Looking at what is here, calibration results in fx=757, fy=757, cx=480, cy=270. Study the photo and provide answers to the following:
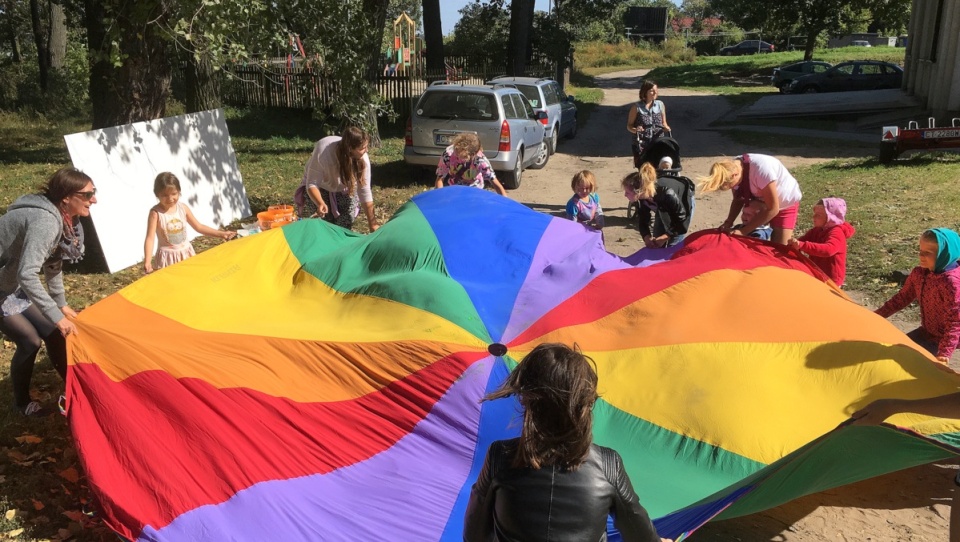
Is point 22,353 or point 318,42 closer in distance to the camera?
point 22,353

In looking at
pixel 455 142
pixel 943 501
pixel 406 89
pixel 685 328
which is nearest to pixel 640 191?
pixel 455 142

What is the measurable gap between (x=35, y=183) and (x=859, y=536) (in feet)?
44.1

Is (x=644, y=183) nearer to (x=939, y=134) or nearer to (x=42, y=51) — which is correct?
(x=939, y=134)

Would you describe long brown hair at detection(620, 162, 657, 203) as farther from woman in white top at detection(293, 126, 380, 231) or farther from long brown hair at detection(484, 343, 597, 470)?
long brown hair at detection(484, 343, 597, 470)

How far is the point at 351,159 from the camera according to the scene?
779 centimetres

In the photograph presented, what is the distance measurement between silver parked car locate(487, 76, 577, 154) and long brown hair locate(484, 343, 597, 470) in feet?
46.9

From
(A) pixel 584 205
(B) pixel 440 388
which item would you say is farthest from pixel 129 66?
(B) pixel 440 388

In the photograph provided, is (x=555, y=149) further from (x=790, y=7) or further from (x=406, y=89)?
(x=790, y=7)

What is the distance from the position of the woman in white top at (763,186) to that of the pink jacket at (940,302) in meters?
1.11

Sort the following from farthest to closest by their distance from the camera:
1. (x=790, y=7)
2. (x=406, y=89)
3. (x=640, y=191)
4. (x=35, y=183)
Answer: (x=790, y=7)
(x=406, y=89)
(x=35, y=183)
(x=640, y=191)

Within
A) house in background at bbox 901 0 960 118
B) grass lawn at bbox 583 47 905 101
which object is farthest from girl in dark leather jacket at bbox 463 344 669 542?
grass lawn at bbox 583 47 905 101

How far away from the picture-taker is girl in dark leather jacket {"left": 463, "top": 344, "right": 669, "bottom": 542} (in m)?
2.24

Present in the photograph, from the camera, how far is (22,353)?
5.16 meters

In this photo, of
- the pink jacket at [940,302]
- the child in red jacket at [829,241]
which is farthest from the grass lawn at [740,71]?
the pink jacket at [940,302]
